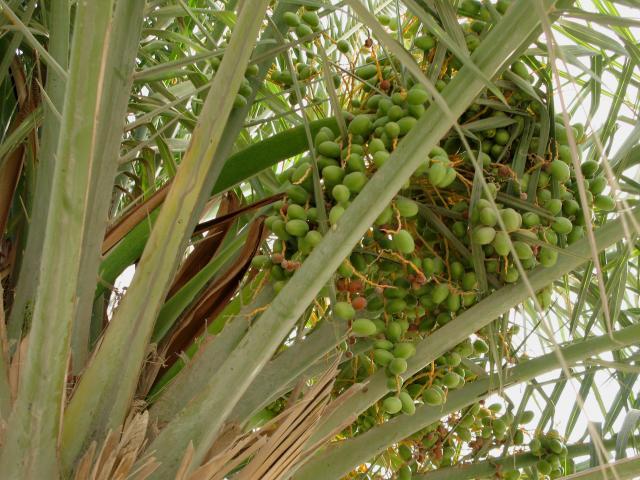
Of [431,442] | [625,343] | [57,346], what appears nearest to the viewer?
[57,346]

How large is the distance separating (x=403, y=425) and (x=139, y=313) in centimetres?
32

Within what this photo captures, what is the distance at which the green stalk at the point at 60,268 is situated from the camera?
0.50 m

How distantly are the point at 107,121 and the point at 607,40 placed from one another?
466 millimetres

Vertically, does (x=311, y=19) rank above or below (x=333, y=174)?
above

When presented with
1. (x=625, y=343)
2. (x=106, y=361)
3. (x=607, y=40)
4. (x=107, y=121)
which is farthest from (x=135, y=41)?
(x=625, y=343)

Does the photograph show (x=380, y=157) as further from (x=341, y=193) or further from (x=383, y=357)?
(x=383, y=357)

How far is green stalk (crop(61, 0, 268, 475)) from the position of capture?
66 centimetres

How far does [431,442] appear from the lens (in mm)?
958

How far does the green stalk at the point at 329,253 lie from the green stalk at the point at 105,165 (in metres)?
0.15

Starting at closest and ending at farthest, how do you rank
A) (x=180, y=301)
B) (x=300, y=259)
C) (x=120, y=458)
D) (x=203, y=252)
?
1. (x=120, y=458)
2. (x=300, y=259)
3. (x=180, y=301)
4. (x=203, y=252)

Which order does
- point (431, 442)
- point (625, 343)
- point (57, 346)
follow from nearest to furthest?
point (57, 346)
point (625, 343)
point (431, 442)

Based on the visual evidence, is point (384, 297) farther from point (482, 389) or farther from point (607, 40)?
point (607, 40)

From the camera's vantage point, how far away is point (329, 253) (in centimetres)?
65

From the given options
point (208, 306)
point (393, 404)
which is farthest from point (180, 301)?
point (393, 404)
